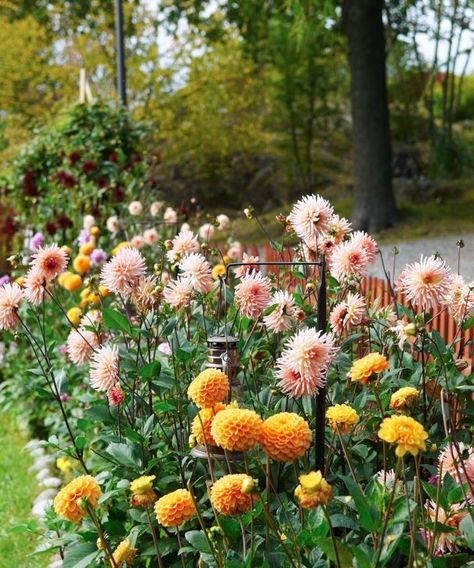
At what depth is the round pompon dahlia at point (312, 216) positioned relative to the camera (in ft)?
7.19

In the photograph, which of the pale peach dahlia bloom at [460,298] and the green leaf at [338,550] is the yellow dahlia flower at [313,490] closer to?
the green leaf at [338,550]

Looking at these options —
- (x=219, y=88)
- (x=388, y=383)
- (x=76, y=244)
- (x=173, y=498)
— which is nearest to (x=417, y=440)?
(x=173, y=498)

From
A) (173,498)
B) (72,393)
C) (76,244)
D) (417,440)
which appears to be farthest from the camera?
(76,244)

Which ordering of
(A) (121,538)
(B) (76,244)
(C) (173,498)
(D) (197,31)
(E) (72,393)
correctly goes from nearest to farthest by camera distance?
1. (C) (173,498)
2. (A) (121,538)
3. (E) (72,393)
4. (B) (76,244)
5. (D) (197,31)

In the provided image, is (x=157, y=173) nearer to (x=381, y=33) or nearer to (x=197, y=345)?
(x=381, y=33)

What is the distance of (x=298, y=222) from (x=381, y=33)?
905cm

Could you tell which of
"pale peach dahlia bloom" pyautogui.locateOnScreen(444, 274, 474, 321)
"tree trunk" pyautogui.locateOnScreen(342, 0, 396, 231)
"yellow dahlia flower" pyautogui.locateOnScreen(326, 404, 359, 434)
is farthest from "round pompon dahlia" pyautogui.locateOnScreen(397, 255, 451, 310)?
"tree trunk" pyautogui.locateOnScreen(342, 0, 396, 231)

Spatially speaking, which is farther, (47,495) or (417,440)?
(47,495)

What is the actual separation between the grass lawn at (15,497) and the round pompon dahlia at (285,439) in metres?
1.30

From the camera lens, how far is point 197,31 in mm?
14211

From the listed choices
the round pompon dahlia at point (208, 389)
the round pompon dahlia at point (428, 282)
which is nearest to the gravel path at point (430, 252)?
the round pompon dahlia at point (428, 282)

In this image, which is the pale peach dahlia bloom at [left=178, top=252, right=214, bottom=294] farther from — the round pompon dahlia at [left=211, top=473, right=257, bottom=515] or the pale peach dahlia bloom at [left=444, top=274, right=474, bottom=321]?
the round pompon dahlia at [left=211, top=473, right=257, bottom=515]

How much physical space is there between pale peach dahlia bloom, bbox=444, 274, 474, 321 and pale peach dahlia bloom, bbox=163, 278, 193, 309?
0.72 meters

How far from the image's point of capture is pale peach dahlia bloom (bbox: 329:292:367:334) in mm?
2320
